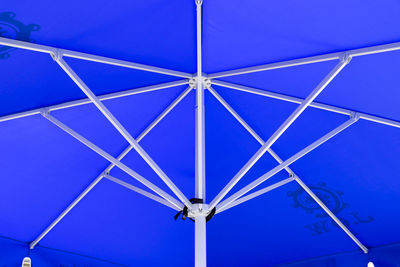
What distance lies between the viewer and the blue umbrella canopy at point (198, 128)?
19.5 feet

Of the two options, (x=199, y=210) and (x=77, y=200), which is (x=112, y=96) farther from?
(x=77, y=200)

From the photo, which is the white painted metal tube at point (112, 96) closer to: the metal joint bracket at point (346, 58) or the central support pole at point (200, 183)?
the central support pole at point (200, 183)

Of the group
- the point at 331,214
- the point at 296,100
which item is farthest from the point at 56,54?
the point at 331,214

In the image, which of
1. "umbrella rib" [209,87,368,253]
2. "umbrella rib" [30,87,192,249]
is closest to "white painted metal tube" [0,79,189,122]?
"umbrella rib" [30,87,192,249]

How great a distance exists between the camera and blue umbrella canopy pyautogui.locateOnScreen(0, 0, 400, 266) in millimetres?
5930

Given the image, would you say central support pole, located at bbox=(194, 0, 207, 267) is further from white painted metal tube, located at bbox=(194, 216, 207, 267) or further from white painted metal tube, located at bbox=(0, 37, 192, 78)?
white painted metal tube, located at bbox=(0, 37, 192, 78)

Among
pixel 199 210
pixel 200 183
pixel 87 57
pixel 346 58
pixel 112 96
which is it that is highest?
pixel 112 96

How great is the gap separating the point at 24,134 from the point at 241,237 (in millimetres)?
4364

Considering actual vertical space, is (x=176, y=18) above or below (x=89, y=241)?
above

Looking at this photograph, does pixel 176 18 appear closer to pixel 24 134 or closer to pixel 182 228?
pixel 24 134

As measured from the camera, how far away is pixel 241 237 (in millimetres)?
9828

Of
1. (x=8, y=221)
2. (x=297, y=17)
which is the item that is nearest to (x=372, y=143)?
(x=297, y=17)

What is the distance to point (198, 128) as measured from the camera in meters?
6.69

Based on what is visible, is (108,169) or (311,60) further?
(108,169)
